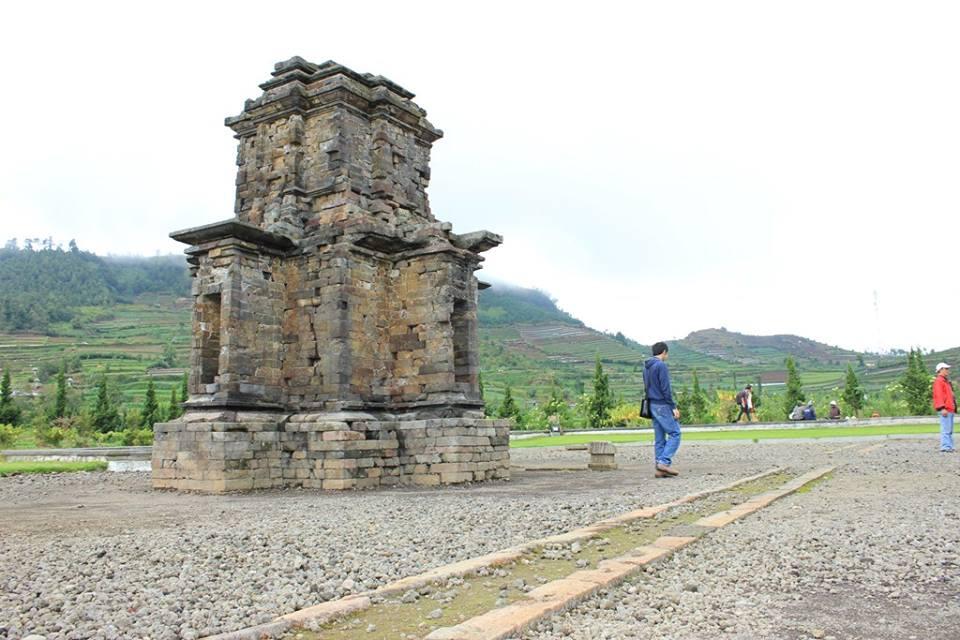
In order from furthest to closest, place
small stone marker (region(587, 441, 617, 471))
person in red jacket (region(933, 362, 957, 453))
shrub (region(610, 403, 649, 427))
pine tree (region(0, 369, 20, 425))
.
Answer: shrub (region(610, 403, 649, 427)) < pine tree (region(0, 369, 20, 425)) < small stone marker (region(587, 441, 617, 471)) < person in red jacket (region(933, 362, 957, 453))

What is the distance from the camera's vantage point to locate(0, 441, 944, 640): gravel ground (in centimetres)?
415

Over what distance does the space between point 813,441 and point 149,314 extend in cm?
13340

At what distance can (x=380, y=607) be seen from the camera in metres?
4.07

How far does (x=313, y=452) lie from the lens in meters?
13.8

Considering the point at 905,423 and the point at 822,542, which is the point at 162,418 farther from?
the point at 822,542

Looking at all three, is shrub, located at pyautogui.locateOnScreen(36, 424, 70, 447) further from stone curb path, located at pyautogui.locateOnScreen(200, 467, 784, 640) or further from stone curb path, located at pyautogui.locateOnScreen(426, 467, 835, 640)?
stone curb path, located at pyautogui.locateOnScreen(426, 467, 835, 640)

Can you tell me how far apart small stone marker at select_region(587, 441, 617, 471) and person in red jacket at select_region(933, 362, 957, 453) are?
6.92m

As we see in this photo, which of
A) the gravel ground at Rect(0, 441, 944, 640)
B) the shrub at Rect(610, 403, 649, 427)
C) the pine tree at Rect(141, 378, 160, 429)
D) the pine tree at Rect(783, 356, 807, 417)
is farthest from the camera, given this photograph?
the pine tree at Rect(783, 356, 807, 417)

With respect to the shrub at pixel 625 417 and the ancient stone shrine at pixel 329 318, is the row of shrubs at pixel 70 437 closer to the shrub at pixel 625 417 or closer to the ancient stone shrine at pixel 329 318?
the ancient stone shrine at pixel 329 318

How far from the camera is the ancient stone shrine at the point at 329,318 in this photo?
1384 cm

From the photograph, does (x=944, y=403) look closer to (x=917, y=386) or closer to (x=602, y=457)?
(x=602, y=457)

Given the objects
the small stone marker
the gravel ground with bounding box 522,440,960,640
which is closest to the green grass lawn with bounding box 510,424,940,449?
the small stone marker

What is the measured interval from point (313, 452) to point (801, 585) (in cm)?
1058

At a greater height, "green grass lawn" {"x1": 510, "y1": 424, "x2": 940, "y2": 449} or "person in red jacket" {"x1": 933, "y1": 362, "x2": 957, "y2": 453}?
"person in red jacket" {"x1": 933, "y1": 362, "x2": 957, "y2": 453}
